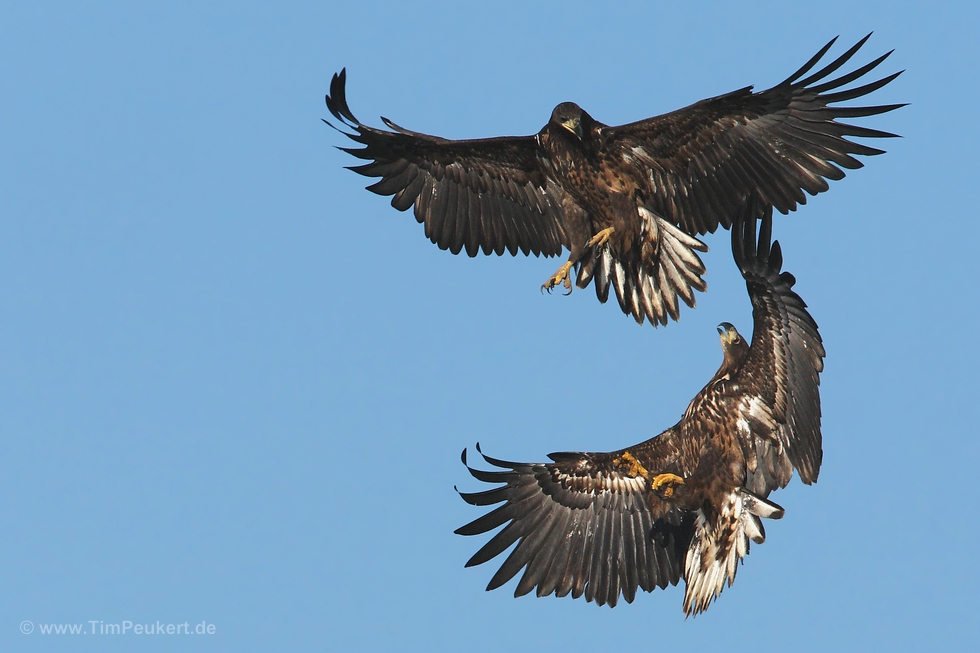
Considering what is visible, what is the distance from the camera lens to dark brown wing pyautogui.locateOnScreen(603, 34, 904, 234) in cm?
1393

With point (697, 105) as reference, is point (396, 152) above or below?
above

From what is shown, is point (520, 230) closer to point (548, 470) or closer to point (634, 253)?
point (634, 253)

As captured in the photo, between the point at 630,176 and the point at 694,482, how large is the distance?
2802 mm

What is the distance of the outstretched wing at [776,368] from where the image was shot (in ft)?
43.9

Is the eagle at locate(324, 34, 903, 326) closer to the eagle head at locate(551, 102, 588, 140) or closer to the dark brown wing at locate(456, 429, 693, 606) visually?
the eagle head at locate(551, 102, 588, 140)

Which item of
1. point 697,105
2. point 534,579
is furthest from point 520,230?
point 534,579

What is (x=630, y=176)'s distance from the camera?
14.9 metres

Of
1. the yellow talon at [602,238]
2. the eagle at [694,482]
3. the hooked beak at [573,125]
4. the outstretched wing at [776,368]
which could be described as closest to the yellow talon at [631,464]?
the eagle at [694,482]

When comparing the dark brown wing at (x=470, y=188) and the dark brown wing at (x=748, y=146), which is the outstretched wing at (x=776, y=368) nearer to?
the dark brown wing at (x=748, y=146)

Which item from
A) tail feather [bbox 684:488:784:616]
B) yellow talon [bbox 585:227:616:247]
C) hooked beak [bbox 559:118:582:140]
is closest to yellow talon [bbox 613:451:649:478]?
tail feather [bbox 684:488:784:616]

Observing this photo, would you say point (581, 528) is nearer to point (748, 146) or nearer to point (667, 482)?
point (667, 482)

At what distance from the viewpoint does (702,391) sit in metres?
14.4

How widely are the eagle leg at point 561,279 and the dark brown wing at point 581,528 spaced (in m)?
1.50

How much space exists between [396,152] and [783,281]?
412cm
